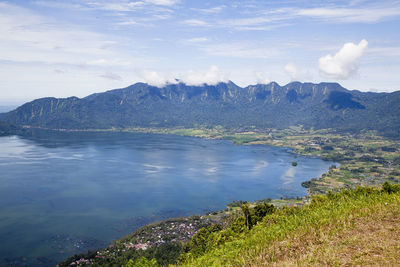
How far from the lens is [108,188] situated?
288ft

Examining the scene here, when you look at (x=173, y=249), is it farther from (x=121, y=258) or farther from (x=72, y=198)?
(x=72, y=198)

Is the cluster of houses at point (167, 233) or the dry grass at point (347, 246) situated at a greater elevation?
the dry grass at point (347, 246)

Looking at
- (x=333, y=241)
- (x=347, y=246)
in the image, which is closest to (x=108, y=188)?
(x=333, y=241)

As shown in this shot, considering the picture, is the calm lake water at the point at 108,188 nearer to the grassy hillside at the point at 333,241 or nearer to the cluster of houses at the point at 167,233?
the cluster of houses at the point at 167,233

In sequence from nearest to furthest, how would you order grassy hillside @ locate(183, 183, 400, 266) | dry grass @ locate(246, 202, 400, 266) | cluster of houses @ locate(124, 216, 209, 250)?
1. dry grass @ locate(246, 202, 400, 266)
2. grassy hillside @ locate(183, 183, 400, 266)
3. cluster of houses @ locate(124, 216, 209, 250)

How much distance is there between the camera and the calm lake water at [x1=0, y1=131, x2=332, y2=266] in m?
54.0

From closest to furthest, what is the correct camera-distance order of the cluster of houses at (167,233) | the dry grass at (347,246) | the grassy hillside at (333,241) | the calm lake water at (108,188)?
the dry grass at (347,246), the grassy hillside at (333,241), the cluster of houses at (167,233), the calm lake water at (108,188)

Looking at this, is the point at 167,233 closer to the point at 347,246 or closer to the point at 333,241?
the point at 333,241

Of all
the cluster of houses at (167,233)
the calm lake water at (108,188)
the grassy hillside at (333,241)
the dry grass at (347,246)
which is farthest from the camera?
the calm lake water at (108,188)

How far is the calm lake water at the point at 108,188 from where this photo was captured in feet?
177

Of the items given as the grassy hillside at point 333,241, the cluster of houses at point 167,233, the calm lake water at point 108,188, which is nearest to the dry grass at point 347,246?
the grassy hillside at point 333,241

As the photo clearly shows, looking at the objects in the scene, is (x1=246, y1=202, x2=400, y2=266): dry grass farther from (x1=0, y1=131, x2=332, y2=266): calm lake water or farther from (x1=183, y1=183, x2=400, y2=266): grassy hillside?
(x1=0, y1=131, x2=332, y2=266): calm lake water

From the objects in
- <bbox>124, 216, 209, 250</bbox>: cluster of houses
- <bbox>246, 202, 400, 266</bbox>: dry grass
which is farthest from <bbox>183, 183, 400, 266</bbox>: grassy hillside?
<bbox>124, 216, 209, 250</bbox>: cluster of houses

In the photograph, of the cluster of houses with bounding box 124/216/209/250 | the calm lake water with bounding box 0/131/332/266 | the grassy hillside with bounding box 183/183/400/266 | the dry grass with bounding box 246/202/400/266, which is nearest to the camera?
the dry grass with bounding box 246/202/400/266
